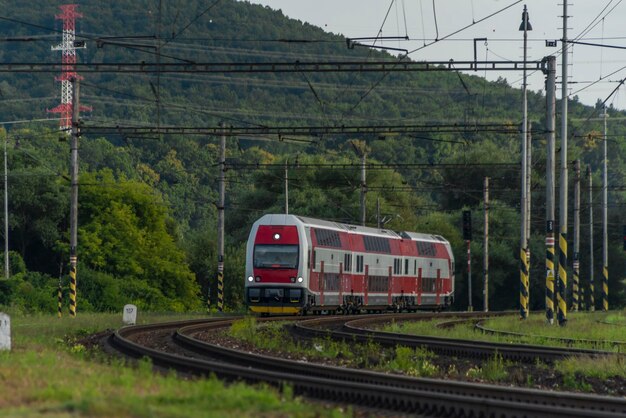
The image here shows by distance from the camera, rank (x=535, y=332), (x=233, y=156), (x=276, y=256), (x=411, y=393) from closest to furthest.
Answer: (x=411, y=393) < (x=535, y=332) < (x=276, y=256) < (x=233, y=156)

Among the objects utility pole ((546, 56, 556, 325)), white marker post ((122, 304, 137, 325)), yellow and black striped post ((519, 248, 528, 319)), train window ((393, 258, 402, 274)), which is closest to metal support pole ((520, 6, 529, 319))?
yellow and black striped post ((519, 248, 528, 319))

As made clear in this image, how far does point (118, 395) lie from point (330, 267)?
3448 centimetres

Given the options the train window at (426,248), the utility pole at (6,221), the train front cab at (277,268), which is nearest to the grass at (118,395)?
the train front cab at (277,268)

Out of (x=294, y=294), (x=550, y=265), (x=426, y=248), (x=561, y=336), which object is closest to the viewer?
(x=561, y=336)

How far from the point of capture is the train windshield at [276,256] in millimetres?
44000

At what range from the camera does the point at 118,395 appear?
1289 cm

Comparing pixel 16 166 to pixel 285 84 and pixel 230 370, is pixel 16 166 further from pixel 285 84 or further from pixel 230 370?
pixel 285 84

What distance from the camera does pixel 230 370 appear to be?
699 inches

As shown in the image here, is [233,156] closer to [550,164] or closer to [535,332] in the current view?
[550,164]

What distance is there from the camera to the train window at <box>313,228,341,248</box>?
4598 cm

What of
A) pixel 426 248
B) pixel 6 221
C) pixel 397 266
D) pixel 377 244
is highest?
pixel 6 221

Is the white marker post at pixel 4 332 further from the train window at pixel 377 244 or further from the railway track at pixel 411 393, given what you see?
the train window at pixel 377 244

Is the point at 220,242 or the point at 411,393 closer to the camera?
the point at 411,393

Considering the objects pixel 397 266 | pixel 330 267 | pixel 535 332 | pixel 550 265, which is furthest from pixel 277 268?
pixel 397 266
